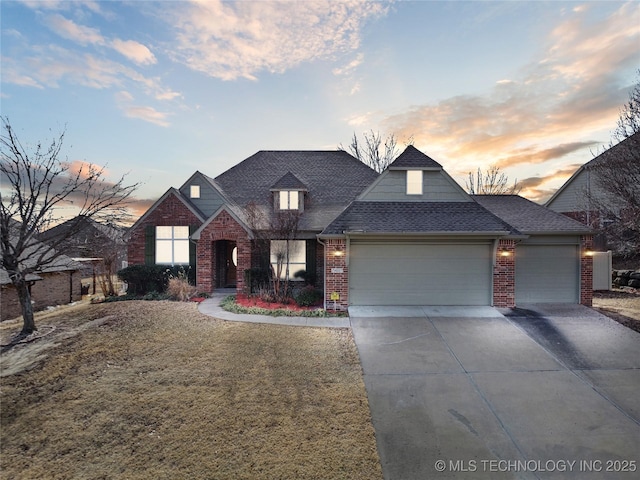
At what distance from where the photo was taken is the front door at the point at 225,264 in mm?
14070

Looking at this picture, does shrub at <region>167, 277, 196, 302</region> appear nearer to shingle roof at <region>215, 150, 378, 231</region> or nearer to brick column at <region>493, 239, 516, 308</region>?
shingle roof at <region>215, 150, 378, 231</region>

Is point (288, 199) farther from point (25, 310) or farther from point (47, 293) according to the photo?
point (47, 293)

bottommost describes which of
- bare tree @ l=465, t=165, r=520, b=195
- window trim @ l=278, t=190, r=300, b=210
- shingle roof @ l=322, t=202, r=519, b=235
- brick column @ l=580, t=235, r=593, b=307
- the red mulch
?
the red mulch

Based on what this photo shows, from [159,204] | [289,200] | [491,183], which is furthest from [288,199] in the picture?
[491,183]

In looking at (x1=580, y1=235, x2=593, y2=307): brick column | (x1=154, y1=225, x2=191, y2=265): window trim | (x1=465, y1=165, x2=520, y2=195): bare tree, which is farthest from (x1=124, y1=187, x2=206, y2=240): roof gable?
(x1=465, y1=165, x2=520, y2=195): bare tree

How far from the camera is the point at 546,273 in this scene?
1100cm

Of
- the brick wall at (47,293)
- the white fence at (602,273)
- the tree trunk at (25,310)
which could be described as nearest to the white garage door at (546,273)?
the white fence at (602,273)

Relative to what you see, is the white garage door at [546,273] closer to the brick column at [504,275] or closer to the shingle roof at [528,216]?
the shingle roof at [528,216]

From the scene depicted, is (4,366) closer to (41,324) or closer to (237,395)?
(41,324)

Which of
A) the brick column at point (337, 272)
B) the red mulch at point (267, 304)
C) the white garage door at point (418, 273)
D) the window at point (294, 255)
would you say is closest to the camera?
the brick column at point (337, 272)

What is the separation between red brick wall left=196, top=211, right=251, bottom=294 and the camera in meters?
12.7

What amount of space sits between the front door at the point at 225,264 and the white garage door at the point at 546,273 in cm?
1221

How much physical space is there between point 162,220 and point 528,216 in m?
16.5

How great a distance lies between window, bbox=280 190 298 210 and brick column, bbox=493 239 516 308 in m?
9.12
